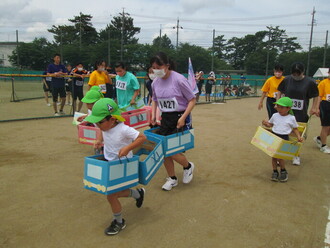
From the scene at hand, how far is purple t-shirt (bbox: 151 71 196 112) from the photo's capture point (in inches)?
150

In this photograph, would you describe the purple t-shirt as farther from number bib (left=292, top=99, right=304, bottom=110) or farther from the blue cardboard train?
number bib (left=292, top=99, right=304, bottom=110)

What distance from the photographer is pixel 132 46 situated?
4231 centimetres

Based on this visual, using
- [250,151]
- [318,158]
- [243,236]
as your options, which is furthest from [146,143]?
[318,158]

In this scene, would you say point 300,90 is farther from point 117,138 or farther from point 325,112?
point 117,138

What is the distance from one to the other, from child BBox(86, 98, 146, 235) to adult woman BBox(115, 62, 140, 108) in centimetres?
286

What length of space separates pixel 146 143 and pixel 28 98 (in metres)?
13.5

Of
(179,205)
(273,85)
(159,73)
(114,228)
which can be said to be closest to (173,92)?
(159,73)

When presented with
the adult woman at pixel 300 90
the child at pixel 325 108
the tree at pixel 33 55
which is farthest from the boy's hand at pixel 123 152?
the tree at pixel 33 55

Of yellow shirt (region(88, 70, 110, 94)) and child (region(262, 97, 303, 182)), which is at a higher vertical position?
yellow shirt (region(88, 70, 110, 94))

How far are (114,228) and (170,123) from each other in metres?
1.59

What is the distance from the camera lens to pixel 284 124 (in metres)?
4.43

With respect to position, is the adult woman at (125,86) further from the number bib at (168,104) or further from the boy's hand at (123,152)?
the boy's hand at (123,152)

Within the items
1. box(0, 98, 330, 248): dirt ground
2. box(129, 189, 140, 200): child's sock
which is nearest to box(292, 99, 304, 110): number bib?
box(0, 98, 330, 248): dirt ground

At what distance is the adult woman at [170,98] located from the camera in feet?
12.1
